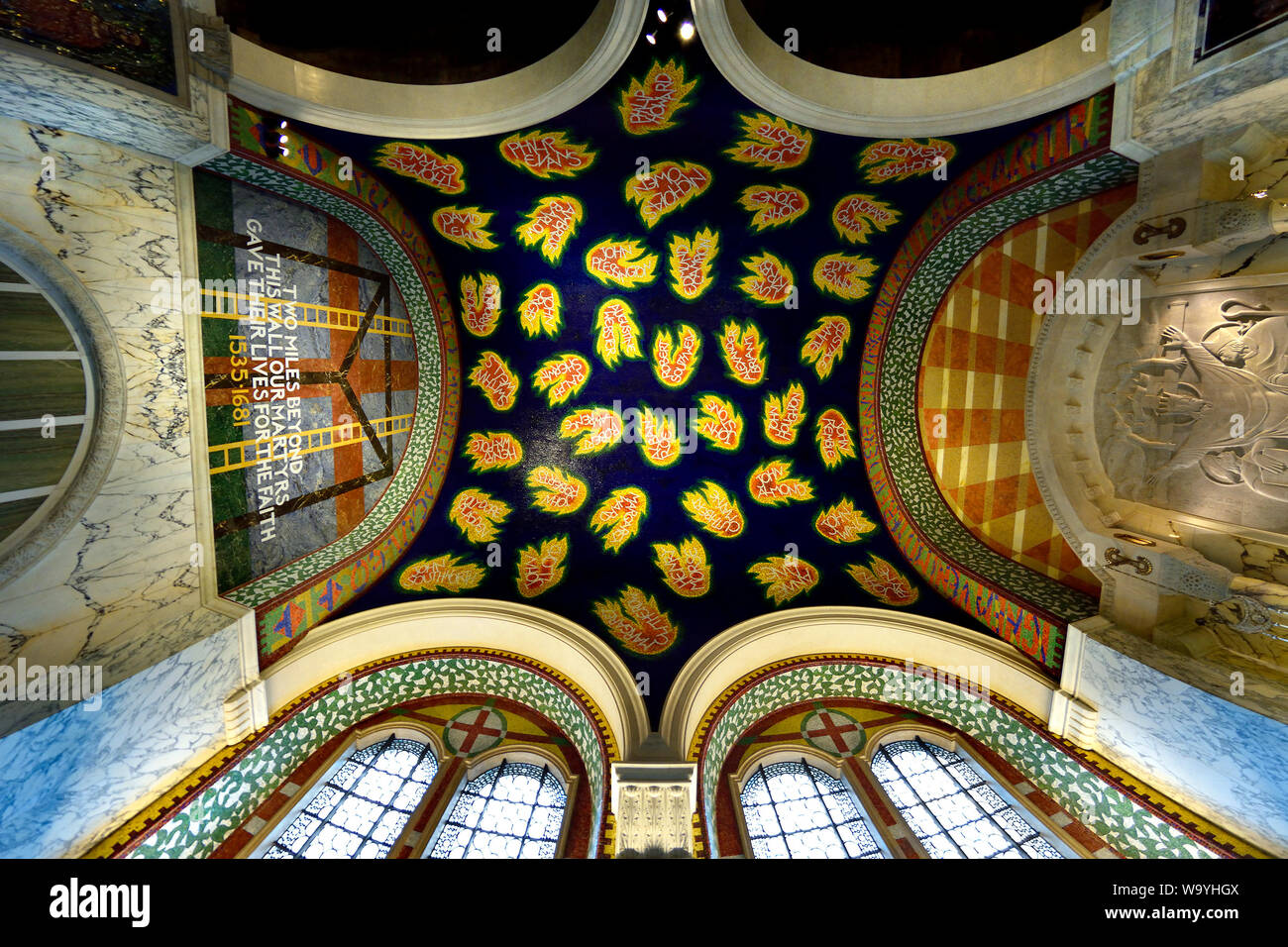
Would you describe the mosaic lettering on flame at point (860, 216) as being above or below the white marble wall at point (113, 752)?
above

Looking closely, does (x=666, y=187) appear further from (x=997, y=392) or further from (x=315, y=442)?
(x=315, y=442)

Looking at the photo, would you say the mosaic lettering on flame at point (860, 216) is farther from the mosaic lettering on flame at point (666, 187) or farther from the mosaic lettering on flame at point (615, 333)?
the mosaic lettering on flame at point (615, 333)

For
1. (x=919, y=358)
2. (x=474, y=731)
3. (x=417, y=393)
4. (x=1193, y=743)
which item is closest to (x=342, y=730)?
(x=474, y=731)

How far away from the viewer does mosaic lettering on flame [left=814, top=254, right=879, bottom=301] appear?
524 centimetres

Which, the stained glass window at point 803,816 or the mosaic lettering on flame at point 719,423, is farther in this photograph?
the mosaic lettering on flame at point 719,423

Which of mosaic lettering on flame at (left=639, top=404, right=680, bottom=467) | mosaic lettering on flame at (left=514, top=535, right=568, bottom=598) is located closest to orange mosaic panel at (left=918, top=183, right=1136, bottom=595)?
mosaic lettering on flame at (left=639, top=404, right=680, bottom=467)

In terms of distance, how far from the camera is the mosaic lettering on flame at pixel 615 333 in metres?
5.49

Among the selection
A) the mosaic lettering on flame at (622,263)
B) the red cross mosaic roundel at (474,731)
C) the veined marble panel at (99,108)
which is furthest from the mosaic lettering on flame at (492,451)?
the veined marble panel at (99,108)

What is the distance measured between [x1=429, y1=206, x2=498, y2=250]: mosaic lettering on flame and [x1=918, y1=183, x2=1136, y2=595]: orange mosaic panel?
16.3 ft

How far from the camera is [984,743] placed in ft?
16.3

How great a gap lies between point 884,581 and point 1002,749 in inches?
72.6

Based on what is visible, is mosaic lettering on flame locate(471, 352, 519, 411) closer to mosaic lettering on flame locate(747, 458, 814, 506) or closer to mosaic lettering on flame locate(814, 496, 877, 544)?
mosaic lettering on flame locate(747, 458, 814, 506)

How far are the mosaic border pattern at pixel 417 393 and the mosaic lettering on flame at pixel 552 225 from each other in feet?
3.85
